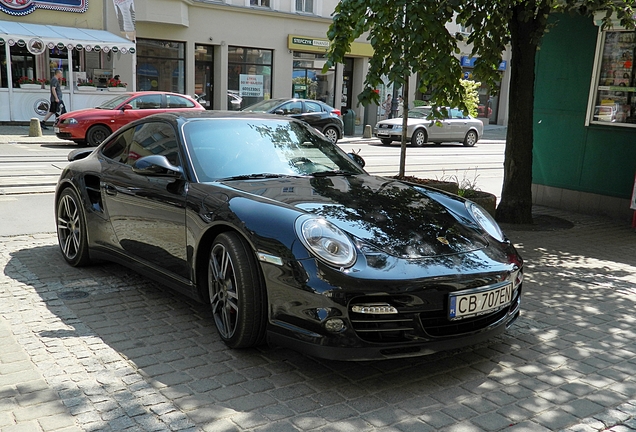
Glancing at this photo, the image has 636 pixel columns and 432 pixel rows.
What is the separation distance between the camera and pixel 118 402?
343cm

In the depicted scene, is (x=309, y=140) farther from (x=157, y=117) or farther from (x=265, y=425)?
(x=265, y=425)

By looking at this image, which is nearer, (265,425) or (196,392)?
(265,425)

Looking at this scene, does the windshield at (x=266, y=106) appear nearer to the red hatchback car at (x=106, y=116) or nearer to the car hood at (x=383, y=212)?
the red hatchback car at (x=106, y=116)

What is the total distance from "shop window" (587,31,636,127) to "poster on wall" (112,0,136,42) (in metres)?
18.9

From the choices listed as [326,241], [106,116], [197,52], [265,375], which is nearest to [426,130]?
[197,52]

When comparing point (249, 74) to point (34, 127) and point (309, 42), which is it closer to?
point (309, 42)

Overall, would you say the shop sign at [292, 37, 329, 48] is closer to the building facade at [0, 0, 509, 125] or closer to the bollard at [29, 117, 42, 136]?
the building facade at [0, 0, 509, 125]

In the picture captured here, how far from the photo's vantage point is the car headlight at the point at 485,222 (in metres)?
4.43

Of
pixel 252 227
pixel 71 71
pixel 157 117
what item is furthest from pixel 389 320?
pixel 71 71

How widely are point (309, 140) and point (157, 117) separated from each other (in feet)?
4.18

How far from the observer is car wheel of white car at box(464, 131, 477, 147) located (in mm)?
25094

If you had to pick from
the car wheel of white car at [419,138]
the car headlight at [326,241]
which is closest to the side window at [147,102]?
the car wheel of white car at [419,138]

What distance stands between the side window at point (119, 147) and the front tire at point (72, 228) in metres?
0.52

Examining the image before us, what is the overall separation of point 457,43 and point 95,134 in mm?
11785
